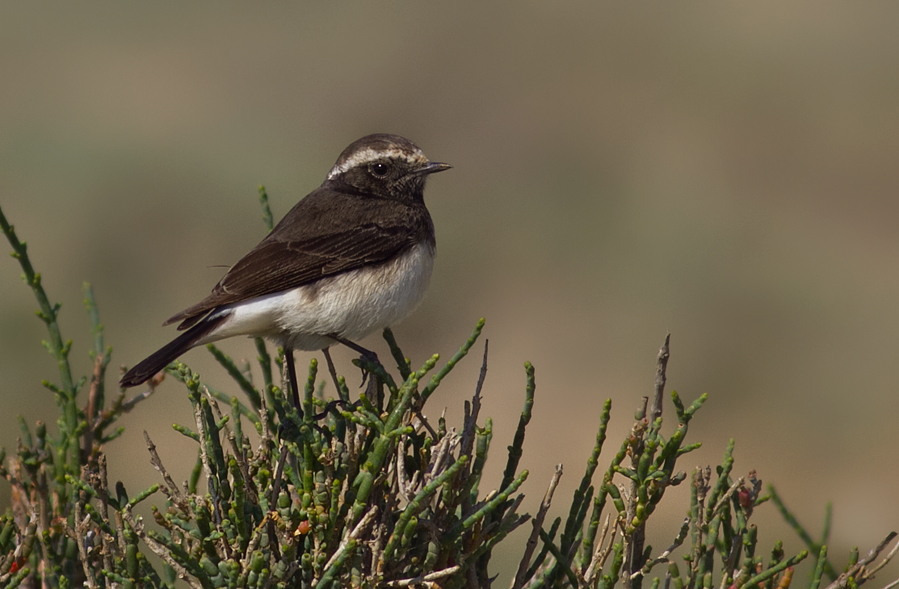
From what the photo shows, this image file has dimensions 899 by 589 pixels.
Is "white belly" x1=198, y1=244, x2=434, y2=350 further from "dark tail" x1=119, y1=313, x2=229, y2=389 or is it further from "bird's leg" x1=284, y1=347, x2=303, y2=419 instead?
"dark tail" x1=119, y1=313, x2=229, y2=389

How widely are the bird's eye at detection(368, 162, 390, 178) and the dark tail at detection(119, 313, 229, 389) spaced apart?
5.44ft

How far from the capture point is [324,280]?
4.99 metres

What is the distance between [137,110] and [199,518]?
64.4ft

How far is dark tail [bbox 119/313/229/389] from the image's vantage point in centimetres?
405

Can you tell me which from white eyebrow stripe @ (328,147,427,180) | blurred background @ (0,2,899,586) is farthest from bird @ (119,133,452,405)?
blurred background @ (0,2,899,586)

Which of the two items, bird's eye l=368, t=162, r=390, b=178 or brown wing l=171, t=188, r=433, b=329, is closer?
brown wing l=171, t=188, r=433, b=329

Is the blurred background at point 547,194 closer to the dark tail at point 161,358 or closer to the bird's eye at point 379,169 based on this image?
the bird's eye at point 379,169

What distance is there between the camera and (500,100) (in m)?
21.8

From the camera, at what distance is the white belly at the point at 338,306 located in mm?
4730

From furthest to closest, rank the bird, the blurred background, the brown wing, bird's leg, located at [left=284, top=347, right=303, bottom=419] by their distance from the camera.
A: the blurred background → the brown wing → the bird → bird's leg, located at [left=284, top=347, right=303, bottom=419]

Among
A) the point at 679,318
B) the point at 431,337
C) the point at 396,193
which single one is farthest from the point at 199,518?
the point at 679,318

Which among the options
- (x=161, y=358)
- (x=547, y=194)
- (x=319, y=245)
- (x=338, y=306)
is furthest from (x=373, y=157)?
(x=547, y=194)

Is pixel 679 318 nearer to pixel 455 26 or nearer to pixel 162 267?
pixel 162 267

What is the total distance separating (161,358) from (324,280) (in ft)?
3.59
